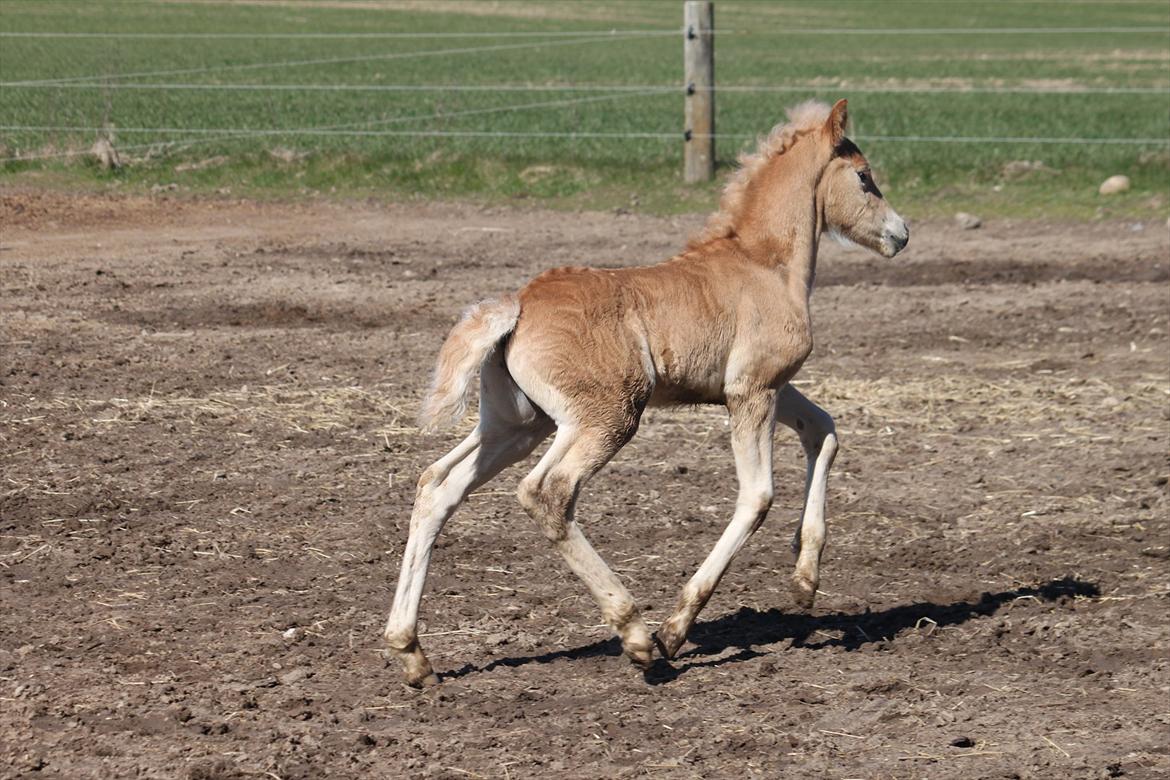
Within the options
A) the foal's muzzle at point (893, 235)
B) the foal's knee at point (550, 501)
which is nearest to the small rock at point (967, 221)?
the foal's muzzle at point (893, 235)

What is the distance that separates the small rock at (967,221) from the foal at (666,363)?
840cm

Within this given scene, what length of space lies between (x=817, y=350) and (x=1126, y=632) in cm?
448

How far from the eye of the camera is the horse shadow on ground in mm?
5301

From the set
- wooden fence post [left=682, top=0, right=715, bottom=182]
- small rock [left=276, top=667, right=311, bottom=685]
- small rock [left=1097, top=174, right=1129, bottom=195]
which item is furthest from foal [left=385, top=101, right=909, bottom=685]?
small rock [left=1097, top=174, right=1129, bottom=195]

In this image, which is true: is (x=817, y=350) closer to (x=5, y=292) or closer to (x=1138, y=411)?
(x=1138, y=411)

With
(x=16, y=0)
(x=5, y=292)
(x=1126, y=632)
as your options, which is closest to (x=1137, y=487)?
(x=1126, y=632)

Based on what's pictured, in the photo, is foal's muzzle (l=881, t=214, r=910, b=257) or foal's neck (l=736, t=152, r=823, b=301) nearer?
foal's neck (l=736, t=152, r=823, b=301)

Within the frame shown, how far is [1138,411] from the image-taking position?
854cm

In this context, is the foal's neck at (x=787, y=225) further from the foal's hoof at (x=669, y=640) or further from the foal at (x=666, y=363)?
the foal's hoof at (x=669, y=640)

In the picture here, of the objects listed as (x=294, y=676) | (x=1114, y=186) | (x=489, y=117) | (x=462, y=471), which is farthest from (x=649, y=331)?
(x=489, y=117)

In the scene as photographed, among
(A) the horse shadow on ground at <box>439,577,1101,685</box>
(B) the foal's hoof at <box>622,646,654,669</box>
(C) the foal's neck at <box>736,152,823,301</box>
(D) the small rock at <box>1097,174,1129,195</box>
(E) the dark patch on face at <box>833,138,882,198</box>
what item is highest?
(E) the dark patch on face at <box>833,138,882,198</box>

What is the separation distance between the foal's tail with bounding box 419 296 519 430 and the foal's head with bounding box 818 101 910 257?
1.61m

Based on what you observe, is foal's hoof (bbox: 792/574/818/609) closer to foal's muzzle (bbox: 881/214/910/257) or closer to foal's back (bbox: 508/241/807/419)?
foal's back (bbox: 508/241/807/419)

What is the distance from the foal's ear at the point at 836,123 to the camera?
19.4 ft
